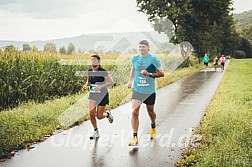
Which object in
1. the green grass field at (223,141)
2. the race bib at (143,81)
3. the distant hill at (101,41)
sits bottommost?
the green grass field at (223,141)

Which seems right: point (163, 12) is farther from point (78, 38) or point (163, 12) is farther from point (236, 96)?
point (236, 96)

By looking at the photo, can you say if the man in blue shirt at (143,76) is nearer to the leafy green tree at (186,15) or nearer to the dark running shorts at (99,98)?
the dark running shorts at (99,98)

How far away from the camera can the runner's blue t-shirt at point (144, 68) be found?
20.6 feet

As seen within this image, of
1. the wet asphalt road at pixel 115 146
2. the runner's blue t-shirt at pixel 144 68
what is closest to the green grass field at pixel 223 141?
the wet asphalt road at pixel 115 146

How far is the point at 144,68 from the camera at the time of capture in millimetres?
6273

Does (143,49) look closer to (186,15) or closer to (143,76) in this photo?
(143,76)

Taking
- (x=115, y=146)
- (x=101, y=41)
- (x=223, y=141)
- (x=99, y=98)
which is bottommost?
(x=115, y=146)

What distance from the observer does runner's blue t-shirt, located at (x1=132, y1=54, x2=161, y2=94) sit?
627cm

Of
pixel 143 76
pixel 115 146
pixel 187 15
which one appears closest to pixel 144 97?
pixel 143 76

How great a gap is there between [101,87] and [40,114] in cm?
266

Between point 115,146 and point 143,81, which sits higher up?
point 143,81

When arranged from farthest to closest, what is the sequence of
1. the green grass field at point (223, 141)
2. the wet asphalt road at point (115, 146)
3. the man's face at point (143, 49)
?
the man's face at point (143, 49)
the wet asphalt road at point (115, 146)
the green grass field at point (223, 141)

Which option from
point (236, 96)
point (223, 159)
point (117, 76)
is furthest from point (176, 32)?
point (223, 159)

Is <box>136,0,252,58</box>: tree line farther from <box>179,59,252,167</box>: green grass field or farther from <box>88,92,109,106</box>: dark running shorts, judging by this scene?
<box>88,92,109,106</box>: dark running shorts
